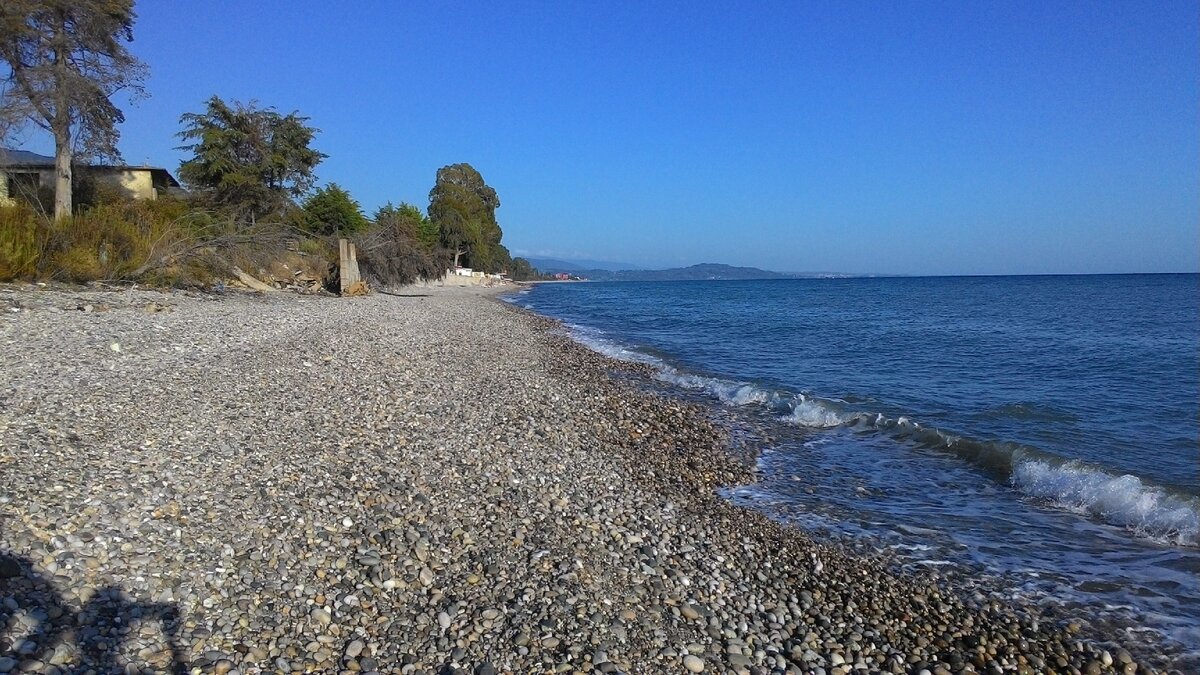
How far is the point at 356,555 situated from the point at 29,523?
2218mm

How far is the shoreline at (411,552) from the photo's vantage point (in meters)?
4.09

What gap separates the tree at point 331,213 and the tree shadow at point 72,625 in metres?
42.6

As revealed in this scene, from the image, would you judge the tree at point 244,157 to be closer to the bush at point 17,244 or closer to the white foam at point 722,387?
the bush at point 17,244

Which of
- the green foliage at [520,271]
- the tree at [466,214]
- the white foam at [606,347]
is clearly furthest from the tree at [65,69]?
the green foliage at [520,271]

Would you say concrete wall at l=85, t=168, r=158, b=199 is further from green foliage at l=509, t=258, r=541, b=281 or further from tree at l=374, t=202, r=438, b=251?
green foliage at l=509, t=258, r=541, b=281

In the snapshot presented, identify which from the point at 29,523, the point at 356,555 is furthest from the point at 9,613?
the point at 356,555

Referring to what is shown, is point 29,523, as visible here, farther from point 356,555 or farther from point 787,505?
point 787,505

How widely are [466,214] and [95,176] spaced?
50167 millimetres

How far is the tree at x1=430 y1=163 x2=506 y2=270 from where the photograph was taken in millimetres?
75812

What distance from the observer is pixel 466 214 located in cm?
8194

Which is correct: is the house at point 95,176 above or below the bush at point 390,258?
above

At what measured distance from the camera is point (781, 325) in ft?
112

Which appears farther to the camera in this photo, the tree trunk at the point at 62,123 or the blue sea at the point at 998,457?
the tree trunk at the point at 62,123

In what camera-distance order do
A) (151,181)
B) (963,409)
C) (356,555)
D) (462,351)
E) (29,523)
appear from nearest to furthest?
(29,523)
(356,555)
(963,409)
(462,351)
(151,181)
